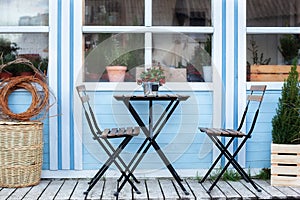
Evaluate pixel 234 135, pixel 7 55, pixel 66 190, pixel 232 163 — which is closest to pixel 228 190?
pixel 232 163

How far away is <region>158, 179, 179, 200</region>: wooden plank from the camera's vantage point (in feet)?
12.5

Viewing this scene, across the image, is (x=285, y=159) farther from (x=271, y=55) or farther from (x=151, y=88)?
(x=151, y=88)

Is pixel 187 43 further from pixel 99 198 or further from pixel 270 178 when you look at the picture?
pixel 99 198

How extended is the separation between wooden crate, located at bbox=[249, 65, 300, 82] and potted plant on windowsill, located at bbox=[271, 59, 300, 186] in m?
0.38

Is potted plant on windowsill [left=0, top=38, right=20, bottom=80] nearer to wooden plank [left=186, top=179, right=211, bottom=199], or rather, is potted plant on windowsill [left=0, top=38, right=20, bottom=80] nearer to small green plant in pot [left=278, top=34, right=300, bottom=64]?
wooden plank [left=186, top=179, right=211, bottom=199]

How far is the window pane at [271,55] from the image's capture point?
15.1ft

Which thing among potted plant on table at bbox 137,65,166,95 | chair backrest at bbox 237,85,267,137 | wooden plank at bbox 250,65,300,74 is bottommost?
chair backrest at bbox 237,85,267,137

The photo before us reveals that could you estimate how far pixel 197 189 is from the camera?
402 cm

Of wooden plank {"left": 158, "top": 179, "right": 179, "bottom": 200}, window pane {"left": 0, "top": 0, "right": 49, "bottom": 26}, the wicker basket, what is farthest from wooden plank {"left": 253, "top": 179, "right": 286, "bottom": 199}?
window pane {"left": 0, "top": 0, "right": 49, "bottom": 26}

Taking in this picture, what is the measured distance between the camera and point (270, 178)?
14.4 ft

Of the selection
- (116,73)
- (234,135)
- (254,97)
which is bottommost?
(234,135)

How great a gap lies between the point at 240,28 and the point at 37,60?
1.98 metres

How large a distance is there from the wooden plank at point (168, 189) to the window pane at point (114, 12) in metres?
1.59

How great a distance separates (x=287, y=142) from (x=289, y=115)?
0.80 ft
